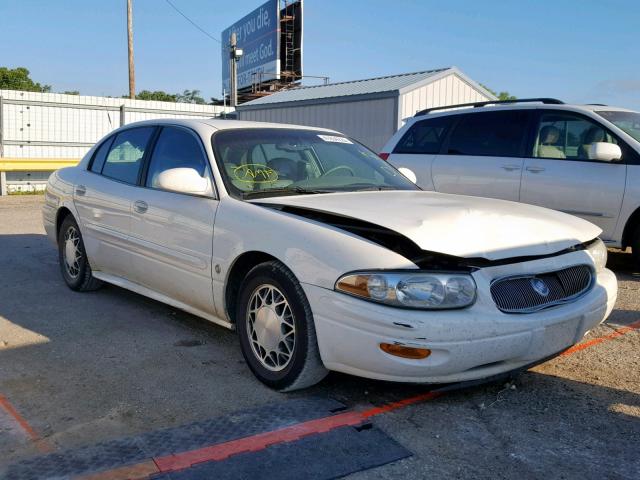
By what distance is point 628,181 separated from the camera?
631 centimetres

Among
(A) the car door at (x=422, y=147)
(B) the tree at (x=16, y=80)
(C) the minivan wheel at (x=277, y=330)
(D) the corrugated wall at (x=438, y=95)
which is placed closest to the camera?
(C) the minivan wheel at (x=277, y=330)

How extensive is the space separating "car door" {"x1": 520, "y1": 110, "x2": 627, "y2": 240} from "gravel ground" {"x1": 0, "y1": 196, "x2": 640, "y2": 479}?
1.64m

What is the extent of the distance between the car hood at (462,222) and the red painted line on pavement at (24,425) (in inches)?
67.9

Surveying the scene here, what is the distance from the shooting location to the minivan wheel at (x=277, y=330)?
3.33m

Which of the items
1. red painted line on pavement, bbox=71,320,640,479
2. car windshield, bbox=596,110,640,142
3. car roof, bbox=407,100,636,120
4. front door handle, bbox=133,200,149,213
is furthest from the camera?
car roof, bbox=407,100,636,120

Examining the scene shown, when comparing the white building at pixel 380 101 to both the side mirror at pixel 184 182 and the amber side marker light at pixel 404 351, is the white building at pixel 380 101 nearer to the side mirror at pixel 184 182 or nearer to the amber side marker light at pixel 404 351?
the side mirror at pixel 184 182

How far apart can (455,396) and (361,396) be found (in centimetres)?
51

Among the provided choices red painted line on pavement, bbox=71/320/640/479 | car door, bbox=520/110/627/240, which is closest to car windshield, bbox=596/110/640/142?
car door, bbox=520/110/627/240

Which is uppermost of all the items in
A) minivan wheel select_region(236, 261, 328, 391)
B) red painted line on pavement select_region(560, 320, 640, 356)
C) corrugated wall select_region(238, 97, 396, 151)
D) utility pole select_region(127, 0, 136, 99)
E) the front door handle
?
utility pole select_region(127, 0, 136, 99)

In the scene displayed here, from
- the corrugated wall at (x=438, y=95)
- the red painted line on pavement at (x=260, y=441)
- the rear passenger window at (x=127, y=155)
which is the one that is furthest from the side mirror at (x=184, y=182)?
the corrugated wall at (x=438, y=95)

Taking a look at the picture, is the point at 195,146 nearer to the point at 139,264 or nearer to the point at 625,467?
the point at 139,264

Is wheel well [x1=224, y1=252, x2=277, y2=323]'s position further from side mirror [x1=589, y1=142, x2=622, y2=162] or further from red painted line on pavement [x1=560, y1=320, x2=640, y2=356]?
side mirror [x1=589, y1=142, x2=622, y2=162]

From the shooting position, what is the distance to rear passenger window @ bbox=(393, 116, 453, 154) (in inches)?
307

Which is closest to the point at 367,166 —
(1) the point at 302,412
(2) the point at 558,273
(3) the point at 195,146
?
(3) the point at 195,146
